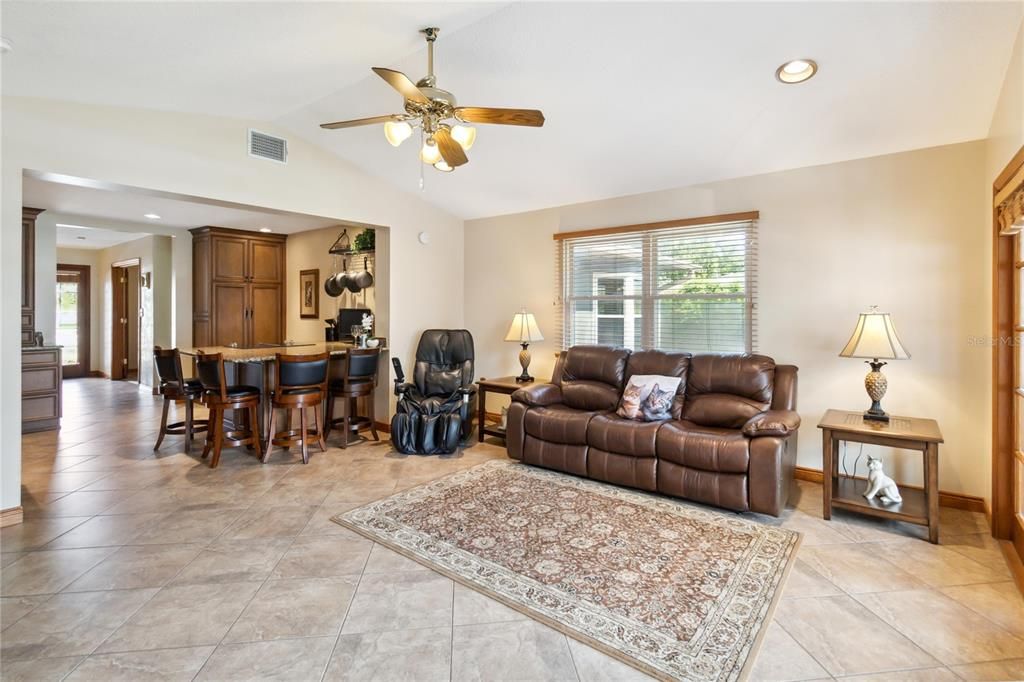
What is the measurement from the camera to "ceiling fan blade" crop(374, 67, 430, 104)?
A: 2127mm

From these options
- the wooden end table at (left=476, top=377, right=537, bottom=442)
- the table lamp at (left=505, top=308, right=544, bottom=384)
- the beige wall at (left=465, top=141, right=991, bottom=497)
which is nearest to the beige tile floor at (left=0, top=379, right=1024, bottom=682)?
the beige wall at (left=465, top=141, right=991, bottom=497)

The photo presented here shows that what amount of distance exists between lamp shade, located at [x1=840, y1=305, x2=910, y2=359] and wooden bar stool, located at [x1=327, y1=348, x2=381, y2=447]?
3.81 metres

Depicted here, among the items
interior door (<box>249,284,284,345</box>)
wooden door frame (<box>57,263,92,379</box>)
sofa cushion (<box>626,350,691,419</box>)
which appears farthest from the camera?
wooden door frame (<box>57,263,92,379</box>)

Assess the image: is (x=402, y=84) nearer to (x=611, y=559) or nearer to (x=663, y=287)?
(x=611, y=559)

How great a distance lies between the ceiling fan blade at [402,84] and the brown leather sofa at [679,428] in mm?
2415

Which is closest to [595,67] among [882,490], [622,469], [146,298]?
[622,469]

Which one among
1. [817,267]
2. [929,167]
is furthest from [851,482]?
[929,167]

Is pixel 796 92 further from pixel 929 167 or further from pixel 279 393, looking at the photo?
pixel 279 393

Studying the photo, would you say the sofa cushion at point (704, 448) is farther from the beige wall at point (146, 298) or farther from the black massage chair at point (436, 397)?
the beige wall at point (146, 298)

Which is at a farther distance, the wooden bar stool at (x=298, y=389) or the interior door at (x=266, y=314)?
the interior door at (x=266, y=314)

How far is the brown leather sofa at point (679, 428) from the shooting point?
303 centimetres

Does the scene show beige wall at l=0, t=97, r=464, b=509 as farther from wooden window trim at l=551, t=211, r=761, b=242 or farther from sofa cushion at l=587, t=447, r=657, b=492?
sofa cushion at l=587, t=447, r=657, b=492

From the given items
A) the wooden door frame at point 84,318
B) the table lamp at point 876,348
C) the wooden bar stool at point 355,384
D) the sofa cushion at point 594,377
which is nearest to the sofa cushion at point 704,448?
the sofa cushion at point 594,377

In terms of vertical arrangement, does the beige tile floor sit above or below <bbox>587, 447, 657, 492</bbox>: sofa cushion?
below
